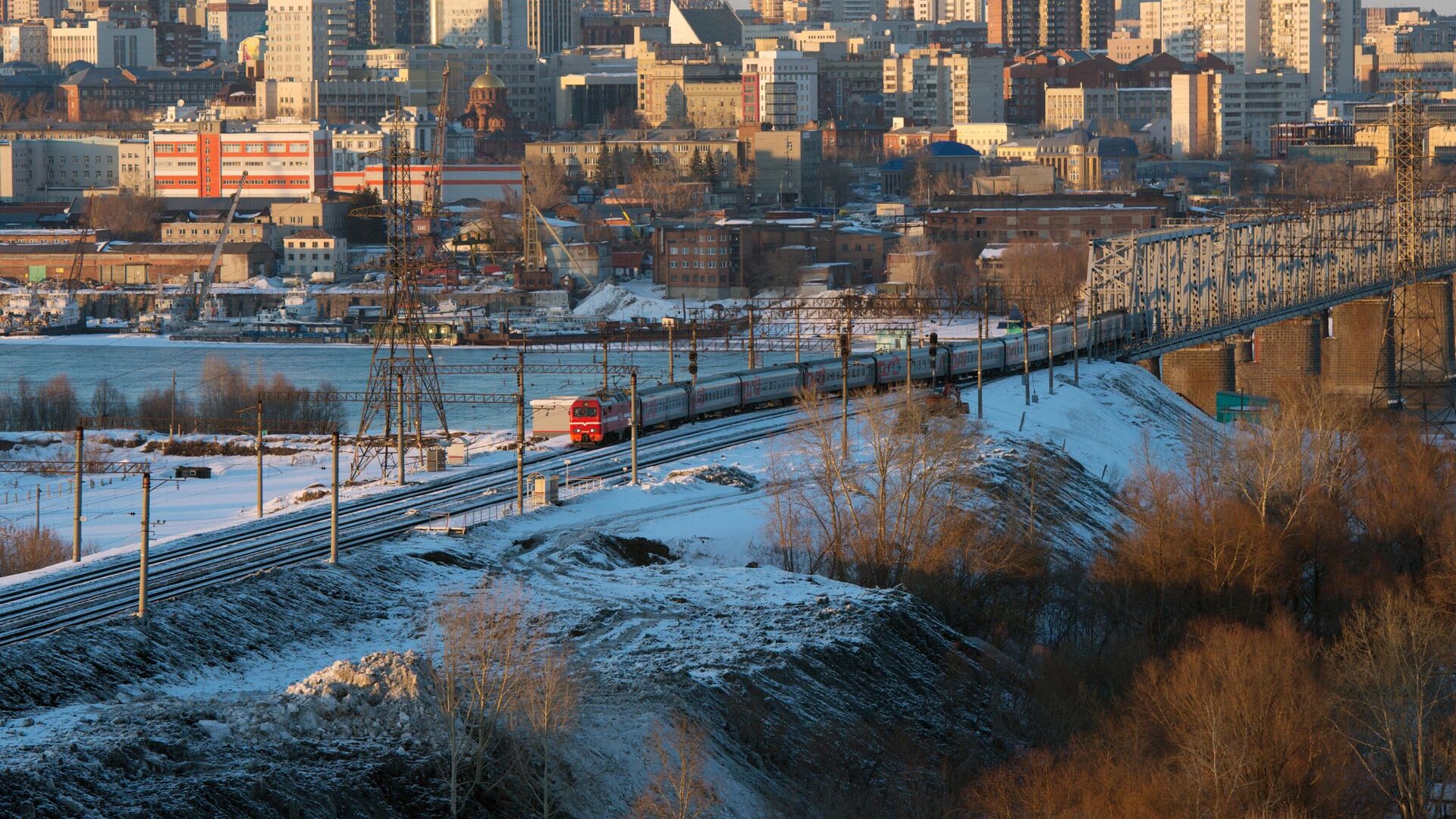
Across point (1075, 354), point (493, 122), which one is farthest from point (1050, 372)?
point (493, 122)

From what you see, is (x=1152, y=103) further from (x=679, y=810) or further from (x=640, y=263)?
(x=679, y=810)

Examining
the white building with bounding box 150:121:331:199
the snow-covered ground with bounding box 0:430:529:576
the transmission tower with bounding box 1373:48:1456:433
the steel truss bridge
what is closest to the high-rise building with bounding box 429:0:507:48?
the white building with bounding box 150:121:331:199

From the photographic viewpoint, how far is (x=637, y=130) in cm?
9538

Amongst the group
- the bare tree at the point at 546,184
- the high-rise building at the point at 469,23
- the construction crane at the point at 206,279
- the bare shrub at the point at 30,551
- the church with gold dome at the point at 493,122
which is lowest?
the bare shrub at the point at 30,551

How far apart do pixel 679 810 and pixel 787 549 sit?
24.7 feet

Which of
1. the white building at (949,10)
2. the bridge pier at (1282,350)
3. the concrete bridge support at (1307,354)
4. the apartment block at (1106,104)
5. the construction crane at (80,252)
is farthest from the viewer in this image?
the white building at (949,10)

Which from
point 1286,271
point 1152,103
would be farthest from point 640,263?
point 1152,103

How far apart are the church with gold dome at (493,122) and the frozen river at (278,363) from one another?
112 feet

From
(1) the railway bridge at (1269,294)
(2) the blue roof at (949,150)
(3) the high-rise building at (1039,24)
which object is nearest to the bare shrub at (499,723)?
(1) the railway bridge at (1269,294)

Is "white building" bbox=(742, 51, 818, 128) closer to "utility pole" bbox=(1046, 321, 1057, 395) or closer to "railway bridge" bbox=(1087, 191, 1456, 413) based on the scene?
"railway bridge" bbox=(1087, 191, 1456, 413)

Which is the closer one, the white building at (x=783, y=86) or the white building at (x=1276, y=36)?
the white building at (x=783, y=86)

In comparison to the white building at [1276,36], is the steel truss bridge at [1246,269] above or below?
below

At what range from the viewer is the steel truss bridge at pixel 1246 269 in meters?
Answer: 37.4

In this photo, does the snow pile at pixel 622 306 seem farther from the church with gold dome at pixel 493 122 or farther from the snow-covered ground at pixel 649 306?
the church with gold dome at pixel 493 122
